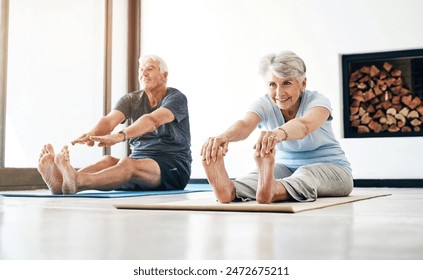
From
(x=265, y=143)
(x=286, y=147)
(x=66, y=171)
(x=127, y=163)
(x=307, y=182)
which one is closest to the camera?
(x=265, y=143)

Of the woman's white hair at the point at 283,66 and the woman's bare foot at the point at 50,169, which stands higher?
the woman's white hair at the point at 283,66

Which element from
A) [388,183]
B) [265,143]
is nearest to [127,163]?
[265,143]

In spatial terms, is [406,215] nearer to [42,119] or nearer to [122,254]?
[122,254]

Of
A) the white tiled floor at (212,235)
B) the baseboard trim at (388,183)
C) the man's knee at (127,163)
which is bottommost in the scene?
the white tiled floor at (212,235)

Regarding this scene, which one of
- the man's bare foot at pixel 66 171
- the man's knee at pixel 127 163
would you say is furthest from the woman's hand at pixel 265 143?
the man's knee at pixel 127 163

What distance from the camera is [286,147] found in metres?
2.78

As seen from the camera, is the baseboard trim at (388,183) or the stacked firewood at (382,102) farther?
the stacked firewood at (382,102)

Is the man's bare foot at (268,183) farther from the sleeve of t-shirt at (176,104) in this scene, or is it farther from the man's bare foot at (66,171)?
the sleeve of t-shirt at (176,104)

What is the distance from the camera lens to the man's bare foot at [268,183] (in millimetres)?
2146

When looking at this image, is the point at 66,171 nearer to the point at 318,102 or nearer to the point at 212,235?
the point at 318,102

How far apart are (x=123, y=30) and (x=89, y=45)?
0.77 m

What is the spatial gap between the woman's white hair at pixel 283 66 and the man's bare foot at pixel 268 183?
0.51 meters

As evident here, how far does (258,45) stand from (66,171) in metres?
3.34

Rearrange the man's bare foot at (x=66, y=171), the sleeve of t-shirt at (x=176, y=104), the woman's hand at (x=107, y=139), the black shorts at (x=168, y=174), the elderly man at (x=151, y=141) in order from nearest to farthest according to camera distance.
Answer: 1. the woman's hand at (x=107, y=139)
2. the man's bare foot at (x=66, y=171)
3. the elderly man at (x=151, y=141)
4. the sleeve of t-shirt at (x=176, y=104)
5. the black shorts at (x=168, y=174)
